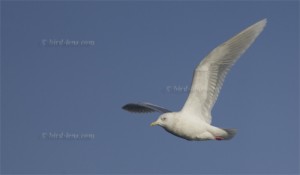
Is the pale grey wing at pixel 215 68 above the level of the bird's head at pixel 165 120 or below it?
above

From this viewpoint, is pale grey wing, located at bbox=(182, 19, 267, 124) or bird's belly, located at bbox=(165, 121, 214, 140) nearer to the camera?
bird's belly, located at bbox=(165, 121, 214, 140)

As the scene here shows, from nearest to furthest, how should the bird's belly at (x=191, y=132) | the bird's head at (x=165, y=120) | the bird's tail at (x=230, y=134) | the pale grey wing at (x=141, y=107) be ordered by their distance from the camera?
the bird's belly at (x=191, y=132)
the bird's head at (x=165, y=120)
the bird's tail at (x=230, y=134)
the pale grey wing at (x=141, y=107)

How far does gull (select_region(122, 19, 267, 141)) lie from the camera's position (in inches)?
352

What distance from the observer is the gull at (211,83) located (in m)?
8.94

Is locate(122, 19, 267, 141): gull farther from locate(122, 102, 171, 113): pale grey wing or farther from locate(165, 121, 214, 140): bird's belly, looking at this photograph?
locate(122, 102, 171, 113): pale grey wing

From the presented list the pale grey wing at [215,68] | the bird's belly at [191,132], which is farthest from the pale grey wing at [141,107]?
the bird's belly at [191,132]

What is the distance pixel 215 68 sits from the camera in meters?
9.12

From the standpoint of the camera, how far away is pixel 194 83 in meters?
9.07

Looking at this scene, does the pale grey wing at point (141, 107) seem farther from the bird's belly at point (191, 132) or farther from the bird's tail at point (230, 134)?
the bird's tail at point (230, 134)

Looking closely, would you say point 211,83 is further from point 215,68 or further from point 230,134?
point 230,134

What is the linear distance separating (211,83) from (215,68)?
249 mm

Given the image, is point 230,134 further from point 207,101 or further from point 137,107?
point 137,107

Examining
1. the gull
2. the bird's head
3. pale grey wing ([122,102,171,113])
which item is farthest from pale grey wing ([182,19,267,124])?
pale grey wing ([122,102,171,113])

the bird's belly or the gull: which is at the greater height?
the gull
